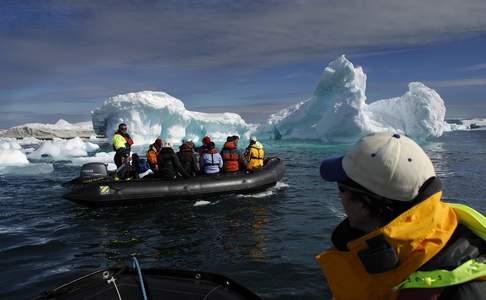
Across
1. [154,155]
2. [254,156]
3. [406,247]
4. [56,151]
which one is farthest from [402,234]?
[56,151]

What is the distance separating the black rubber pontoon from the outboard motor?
Answer: 296 inches

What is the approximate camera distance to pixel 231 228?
8.04 m

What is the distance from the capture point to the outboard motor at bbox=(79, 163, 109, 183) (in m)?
10.1

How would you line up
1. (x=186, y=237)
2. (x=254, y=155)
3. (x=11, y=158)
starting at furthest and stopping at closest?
(x=11, y=158)
(x=254, y=155)
(x=186, y=237)

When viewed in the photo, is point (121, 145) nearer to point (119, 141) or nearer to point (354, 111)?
point (119, 141)

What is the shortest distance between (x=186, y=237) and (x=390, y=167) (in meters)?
6.43

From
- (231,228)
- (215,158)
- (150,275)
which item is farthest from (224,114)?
(150,275)

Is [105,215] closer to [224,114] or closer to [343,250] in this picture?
[343,250]

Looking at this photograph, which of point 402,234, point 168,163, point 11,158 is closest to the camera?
point 402,234

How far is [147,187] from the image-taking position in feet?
32.2

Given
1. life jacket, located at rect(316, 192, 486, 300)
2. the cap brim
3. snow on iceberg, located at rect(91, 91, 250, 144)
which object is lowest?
life jacket, located at rect(316, 192, 486, 300)

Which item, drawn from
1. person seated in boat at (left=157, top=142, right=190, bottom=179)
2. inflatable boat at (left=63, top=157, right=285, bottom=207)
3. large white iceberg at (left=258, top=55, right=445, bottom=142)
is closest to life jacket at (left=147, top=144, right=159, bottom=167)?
person seated in boat at (left=157, top=142, right=190, bottom=179)

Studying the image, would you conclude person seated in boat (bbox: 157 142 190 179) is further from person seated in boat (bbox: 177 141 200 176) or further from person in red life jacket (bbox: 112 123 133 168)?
person in red life jacket (bbox: 112 123 133 168)

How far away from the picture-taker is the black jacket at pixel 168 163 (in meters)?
10.3
